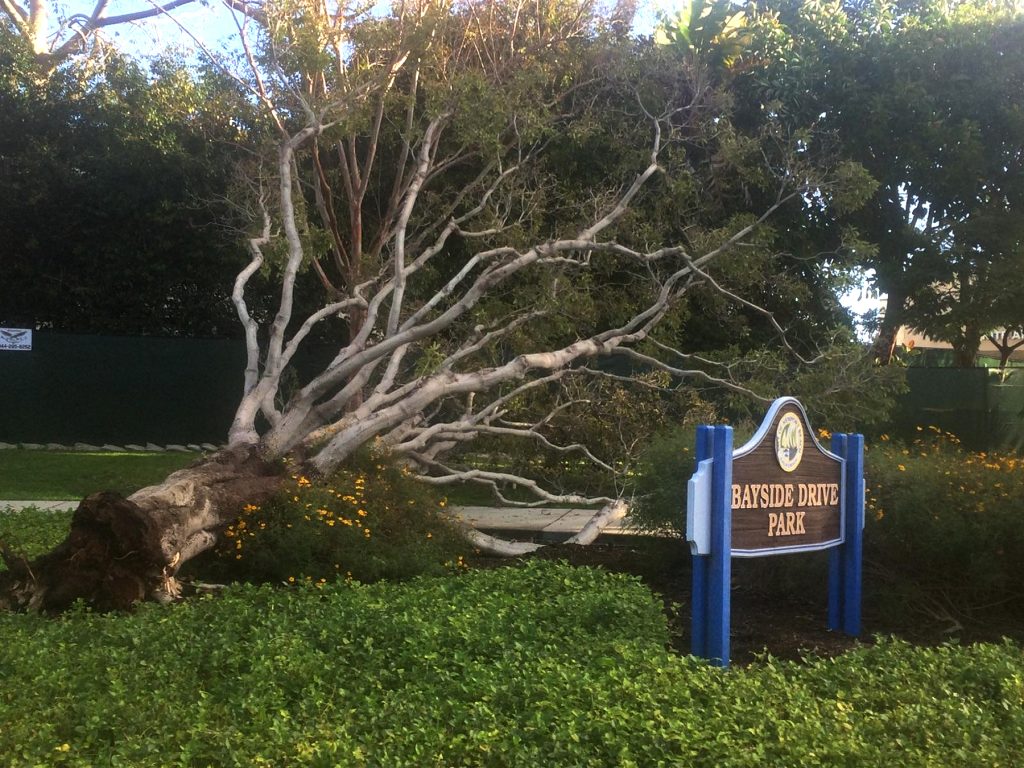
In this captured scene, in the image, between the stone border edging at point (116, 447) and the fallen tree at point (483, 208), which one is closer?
the fallen tree at point (483, 208)

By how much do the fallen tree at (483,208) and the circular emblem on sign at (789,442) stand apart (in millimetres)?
3404

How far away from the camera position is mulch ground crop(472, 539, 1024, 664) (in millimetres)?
6605

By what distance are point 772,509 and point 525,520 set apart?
19.1 ft

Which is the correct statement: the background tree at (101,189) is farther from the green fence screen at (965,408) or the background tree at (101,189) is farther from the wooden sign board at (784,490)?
the wooden sign board at (784,490)

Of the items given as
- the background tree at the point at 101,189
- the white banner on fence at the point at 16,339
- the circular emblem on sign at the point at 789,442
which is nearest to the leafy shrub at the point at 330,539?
the circular emblem on sign at the point at 789,442

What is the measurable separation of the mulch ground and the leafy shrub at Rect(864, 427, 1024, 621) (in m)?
0.16

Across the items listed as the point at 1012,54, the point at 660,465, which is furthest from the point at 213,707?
the point at 1012,54

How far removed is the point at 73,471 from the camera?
15.2 meters

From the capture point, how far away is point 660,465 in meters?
8.40

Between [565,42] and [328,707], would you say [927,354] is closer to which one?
[565,42]

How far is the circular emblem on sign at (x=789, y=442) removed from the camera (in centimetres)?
623

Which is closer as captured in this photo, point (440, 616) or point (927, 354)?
point (440, 616)

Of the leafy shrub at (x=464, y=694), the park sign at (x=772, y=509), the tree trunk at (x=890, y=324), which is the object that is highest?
the tree trunk at (x=890, y=324)

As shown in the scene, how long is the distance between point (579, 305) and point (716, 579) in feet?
27.9
